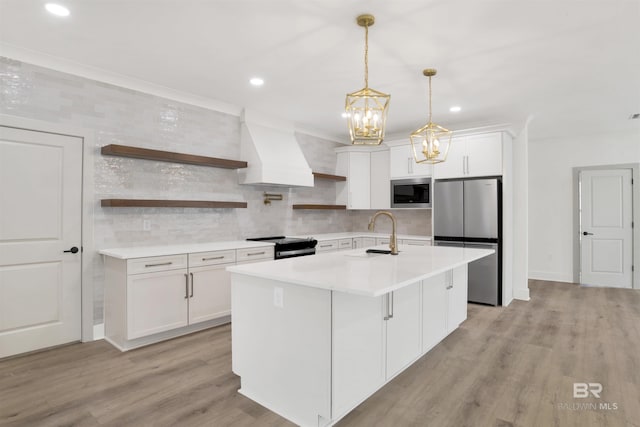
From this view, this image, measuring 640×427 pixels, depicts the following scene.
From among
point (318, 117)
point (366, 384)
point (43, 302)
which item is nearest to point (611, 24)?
point (366, 384)

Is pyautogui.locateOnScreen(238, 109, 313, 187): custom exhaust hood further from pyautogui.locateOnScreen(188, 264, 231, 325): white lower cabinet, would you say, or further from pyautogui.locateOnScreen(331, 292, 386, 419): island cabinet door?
pyautogui.locateOnScreen(331, 292, 386, 419): island cabinet door

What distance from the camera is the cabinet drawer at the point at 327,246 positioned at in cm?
543

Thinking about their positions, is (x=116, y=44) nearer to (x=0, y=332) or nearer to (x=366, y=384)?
(x=0, y=332)

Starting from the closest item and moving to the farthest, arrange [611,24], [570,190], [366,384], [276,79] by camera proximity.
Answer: [366,384] → [611,24] → [276,79] → [570,190]

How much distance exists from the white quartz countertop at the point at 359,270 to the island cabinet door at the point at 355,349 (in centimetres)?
15

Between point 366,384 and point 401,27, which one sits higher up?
point 401,27

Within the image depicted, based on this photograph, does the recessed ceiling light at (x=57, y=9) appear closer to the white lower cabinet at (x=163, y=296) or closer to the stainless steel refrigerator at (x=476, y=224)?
the white lower cabinet at (x=163, y=296)

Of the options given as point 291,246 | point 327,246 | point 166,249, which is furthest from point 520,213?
point 166,249

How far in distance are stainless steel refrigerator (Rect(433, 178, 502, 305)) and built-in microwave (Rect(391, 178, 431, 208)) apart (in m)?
0.25

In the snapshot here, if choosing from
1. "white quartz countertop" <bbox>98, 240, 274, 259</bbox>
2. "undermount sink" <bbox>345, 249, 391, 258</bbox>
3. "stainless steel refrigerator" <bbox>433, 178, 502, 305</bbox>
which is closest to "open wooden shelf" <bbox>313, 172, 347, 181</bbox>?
"stainless steel refrigerator" <bbox>433, 178, 502, 305</bbox>

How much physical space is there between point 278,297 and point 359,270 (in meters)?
0.56

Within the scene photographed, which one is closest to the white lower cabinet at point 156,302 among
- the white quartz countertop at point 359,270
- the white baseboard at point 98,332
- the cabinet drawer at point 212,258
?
the cabinet drawer at point 212,258

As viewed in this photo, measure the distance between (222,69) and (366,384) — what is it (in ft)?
9.97

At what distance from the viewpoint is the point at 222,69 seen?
356cm
